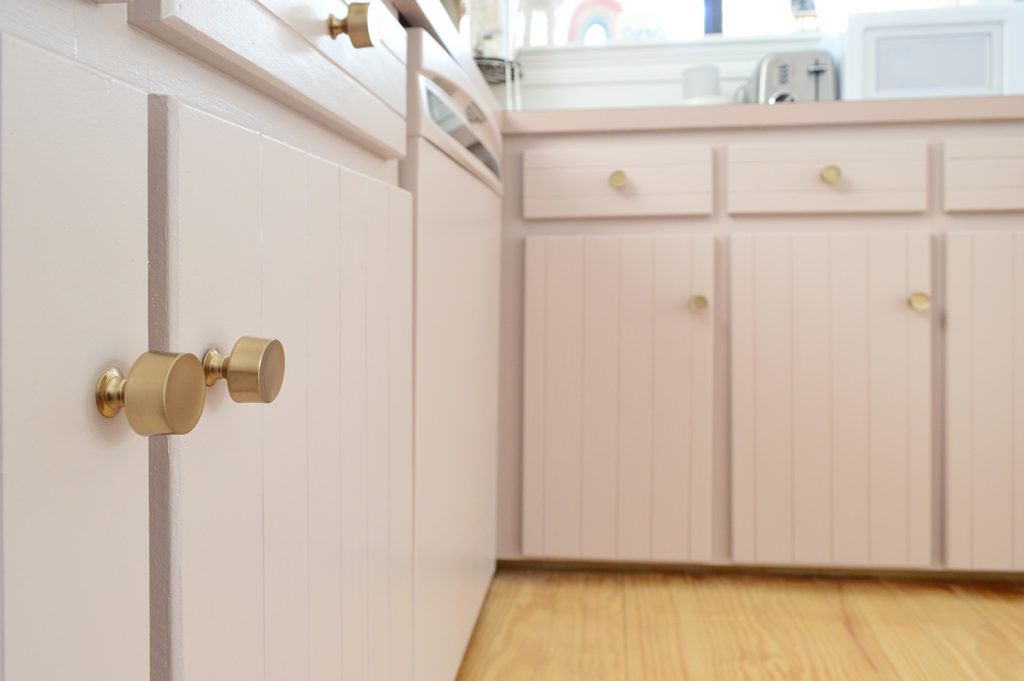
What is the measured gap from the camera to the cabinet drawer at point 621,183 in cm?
155

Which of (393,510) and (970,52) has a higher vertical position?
(970,52)

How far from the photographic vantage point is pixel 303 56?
0.57 meters

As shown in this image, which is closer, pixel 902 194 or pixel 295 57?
pixel 295 57

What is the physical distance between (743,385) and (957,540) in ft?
1.44

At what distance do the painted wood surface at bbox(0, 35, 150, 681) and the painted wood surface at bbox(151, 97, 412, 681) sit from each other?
1.3 inches

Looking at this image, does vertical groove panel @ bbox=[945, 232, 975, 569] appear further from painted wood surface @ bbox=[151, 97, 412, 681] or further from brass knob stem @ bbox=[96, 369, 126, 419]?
brass knob stem @ bbox=[96, 369, 126, 419]

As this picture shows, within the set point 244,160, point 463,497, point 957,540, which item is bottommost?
point 957,540

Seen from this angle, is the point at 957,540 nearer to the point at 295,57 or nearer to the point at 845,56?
the point at 845,56

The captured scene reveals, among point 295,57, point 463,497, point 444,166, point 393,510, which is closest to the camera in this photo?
point 295,57

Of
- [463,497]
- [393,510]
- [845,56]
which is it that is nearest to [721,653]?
[463,497]

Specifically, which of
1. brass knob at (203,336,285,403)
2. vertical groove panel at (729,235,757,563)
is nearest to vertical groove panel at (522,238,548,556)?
vertical groove panel at (729,235,757,563)

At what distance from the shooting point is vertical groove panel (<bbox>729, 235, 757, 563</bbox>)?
60.7 inches

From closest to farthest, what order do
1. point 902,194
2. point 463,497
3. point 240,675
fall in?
point 240,675 → point 463,497 → point 902,194

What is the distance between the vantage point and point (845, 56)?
1.86m
